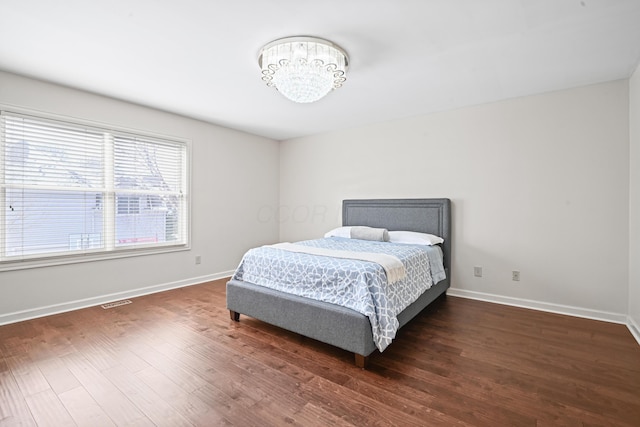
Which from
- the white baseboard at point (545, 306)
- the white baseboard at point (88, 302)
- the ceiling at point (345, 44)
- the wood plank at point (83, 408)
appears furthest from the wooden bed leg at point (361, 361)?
the white baseboard at point (88, 302)

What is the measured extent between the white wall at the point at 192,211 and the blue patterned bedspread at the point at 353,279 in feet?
5.42

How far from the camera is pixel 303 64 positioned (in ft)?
7.45

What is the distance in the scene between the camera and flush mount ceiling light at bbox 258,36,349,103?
7.30 feet

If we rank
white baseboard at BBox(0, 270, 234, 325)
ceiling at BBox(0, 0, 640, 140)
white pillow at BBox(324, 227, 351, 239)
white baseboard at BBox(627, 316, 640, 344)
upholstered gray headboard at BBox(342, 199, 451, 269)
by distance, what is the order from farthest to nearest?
white pillow at BBox(324, 227, 351, 239), upholstered gray headboard at BBox(342, 199, 451, 269), white baseboard at BBox(0, 270, 234, 325), white baseboard at BBox(627, 316, 640, 344), ceiling at BBox(0, 0, 640, 140)

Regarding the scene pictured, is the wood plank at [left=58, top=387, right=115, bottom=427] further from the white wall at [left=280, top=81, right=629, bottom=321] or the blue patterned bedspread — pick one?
the white wall at [left=280, top=81, right=629, bottom=321]

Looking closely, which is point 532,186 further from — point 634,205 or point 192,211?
point 192,211

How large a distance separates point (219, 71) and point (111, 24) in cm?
86

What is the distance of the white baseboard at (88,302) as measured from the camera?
2.81 metres

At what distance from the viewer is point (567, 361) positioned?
213 centimetres

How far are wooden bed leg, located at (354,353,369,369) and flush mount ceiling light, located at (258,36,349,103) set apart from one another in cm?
209

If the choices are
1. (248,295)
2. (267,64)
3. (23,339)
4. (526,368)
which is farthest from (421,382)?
(23,339)

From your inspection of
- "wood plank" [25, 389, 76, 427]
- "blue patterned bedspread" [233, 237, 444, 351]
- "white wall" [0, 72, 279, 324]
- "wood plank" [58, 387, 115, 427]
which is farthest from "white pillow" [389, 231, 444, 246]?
"wood plank" [25, 389, 76, 427]

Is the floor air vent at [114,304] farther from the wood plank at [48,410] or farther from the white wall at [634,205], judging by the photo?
the white wall at [634,205]

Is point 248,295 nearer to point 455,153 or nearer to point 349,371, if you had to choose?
point 349,371
